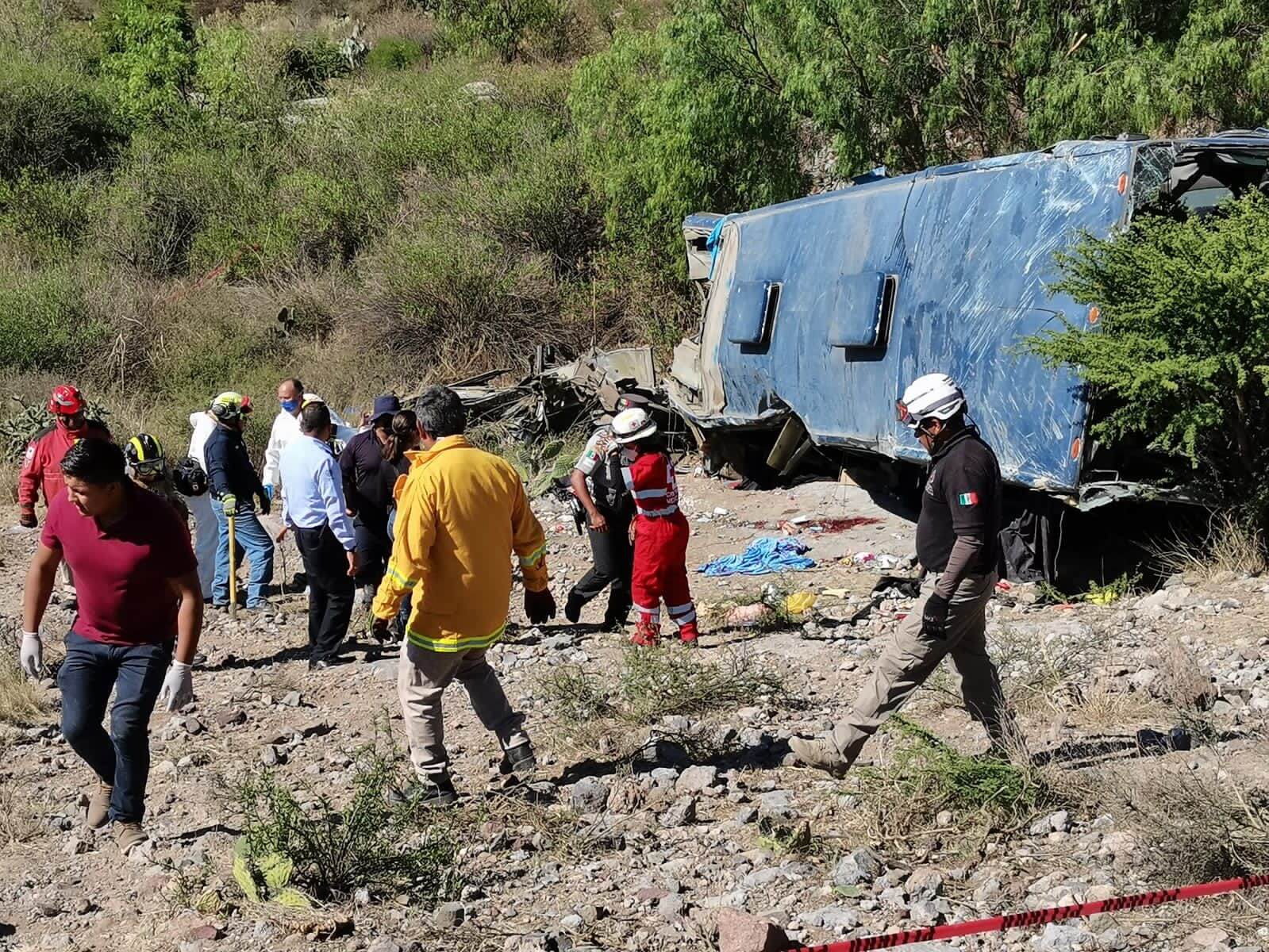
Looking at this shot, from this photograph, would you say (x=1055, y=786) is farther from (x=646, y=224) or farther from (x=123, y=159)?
(x=123, y=159)

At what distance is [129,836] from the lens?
519cm

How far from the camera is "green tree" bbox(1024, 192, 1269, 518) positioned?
7289 mm

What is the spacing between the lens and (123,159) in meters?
26.0

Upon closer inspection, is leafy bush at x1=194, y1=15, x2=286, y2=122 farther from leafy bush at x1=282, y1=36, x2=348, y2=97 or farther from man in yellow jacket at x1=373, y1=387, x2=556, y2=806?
man in yellow jacket at x1=373, y1=387, x2=556, y2=806

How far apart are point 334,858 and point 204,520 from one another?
511 cm

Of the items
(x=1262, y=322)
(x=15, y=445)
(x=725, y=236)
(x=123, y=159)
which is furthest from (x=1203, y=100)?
(x=123, y=159)

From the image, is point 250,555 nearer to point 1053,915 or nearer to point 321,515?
point 321,515

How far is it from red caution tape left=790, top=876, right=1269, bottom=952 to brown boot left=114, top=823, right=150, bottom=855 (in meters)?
2.75

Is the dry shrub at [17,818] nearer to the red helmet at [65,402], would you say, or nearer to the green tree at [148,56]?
the red helmet at [65,402]

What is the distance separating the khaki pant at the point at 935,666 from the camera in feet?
16.4

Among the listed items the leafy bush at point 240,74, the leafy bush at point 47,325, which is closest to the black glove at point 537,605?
the leafy bush at point 47,325

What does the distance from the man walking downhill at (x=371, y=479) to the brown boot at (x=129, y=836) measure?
269 cm

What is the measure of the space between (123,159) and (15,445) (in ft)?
41.3

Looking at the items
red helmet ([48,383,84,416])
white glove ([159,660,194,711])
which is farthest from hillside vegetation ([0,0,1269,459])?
white glove ([159,660,194,711])
